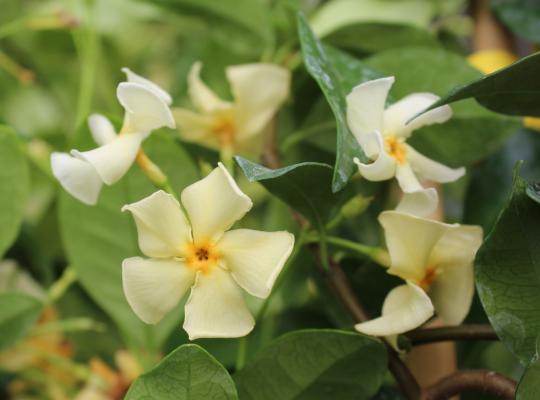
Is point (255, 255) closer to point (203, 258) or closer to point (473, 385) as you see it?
point (203, 258)

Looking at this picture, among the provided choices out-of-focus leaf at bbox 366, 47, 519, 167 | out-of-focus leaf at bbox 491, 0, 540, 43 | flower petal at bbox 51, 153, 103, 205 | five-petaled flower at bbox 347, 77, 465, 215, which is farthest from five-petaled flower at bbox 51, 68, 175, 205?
out-of-focus leaf at bbox 491, 0, 540, 43

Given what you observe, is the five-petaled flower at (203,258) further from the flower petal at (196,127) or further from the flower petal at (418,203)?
the flower petal at (196,127)

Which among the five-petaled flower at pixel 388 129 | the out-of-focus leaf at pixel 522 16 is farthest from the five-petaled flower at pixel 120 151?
the out-of-focus leaf at pixel 522 16

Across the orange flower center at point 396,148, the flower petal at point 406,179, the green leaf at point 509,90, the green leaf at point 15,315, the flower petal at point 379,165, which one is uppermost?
the green leaf at point 509,90

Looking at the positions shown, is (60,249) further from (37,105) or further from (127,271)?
(127,271)

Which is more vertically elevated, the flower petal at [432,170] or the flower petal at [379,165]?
the flower petal at [379,165]

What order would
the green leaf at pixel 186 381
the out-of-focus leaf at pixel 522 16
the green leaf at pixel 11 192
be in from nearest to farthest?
the green leaf at pixel 186 381
the green leaf at pixel 11 192
the out-of-focus leaf at pixel 522 16
